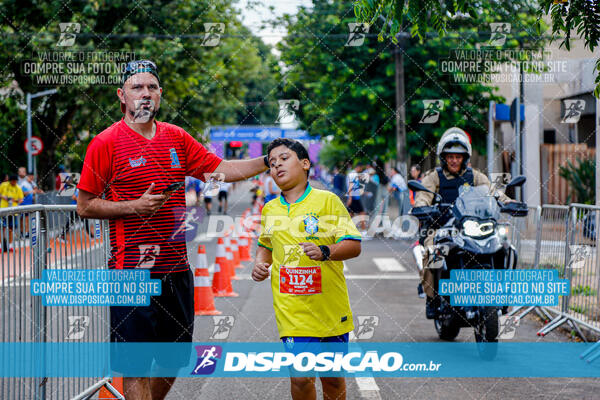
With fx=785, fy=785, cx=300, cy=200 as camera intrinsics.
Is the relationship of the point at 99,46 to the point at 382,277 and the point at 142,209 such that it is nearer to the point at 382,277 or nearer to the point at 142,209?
the point at 382,277

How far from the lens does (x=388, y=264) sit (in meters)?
15.5

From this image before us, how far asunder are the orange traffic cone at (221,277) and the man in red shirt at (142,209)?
22.0ft

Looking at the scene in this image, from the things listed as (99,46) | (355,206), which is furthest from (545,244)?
(99,46)

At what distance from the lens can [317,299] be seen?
14.1 ft

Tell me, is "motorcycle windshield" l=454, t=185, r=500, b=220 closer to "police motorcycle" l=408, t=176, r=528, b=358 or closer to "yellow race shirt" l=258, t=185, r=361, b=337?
"police motorcycle" l=408, t=176, r=528, b=358

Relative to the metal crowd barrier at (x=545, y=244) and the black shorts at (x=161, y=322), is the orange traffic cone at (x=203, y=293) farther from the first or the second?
the black shorts at (x=161, y=322)

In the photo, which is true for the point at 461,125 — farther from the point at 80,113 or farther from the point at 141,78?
the point at 141,78

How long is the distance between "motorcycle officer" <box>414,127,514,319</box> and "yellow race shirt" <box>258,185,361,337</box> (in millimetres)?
3225

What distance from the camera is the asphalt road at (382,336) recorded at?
19.6 feet

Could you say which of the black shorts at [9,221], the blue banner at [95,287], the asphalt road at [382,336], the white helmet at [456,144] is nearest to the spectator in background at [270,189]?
the asphalt road at [382,336]

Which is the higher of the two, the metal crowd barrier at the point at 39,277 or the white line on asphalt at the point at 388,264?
the metal crowd barrier at the point at 39,277

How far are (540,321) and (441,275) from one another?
8.89 ft

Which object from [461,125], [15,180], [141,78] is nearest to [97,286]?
[141,78]

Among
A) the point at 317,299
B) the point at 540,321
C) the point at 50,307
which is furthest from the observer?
the point at 540,321
